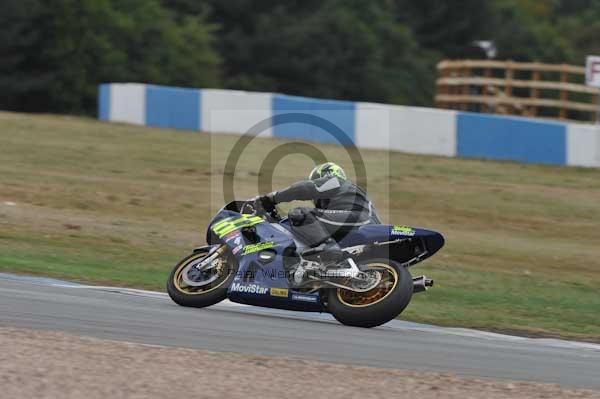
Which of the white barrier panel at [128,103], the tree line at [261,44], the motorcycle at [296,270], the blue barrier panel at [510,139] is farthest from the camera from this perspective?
the tree line at [261,44]

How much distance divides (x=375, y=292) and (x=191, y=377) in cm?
263

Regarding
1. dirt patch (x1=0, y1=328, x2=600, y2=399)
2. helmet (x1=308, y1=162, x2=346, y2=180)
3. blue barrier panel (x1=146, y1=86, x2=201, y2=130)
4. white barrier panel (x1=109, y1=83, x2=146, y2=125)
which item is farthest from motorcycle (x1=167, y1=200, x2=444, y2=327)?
white barrier panel (x1=109, y1=83, x2=146, y2=125)

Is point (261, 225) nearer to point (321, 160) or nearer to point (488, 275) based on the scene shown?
point (488, 275)

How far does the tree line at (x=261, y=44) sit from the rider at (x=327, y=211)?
29243 mm

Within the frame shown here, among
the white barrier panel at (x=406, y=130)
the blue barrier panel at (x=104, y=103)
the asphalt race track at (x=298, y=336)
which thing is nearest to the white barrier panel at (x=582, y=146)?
the white barrier panel at (x=406, y=130)

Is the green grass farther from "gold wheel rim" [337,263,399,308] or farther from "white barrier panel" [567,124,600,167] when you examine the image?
"gold wheel rim" [337,263,399,308]

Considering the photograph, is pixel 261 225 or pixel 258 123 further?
pixel 258 123

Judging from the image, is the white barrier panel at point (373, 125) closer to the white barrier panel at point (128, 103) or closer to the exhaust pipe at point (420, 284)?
the white barrier panel at point (128, 103)

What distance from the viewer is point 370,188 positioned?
67.4 ft

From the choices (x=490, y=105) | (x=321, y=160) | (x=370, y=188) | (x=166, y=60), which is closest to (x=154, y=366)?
(x=370, y=188)

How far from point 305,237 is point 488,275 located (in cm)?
479

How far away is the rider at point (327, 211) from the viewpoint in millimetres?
9570

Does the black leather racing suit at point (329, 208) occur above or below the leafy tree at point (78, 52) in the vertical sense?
below

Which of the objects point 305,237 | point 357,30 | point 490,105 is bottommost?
point 305,237
